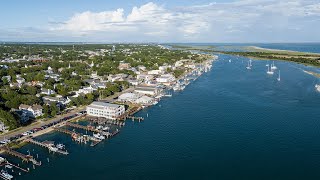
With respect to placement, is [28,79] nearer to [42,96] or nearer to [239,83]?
[42,96]

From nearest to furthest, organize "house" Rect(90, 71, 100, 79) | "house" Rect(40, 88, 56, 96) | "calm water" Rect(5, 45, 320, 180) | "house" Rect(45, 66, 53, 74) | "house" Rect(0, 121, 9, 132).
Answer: "calm water" Rect(5, 45, 320, 180)
"house" Rect(0, 121, 9, 132)
"house" Rect(40, 88, 56, 96)
"house" Rect(90, 71, 100, 79)
"house" Rect(45, 66, 53, 74)

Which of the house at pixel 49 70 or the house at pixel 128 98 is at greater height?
the house at pixel 49 70

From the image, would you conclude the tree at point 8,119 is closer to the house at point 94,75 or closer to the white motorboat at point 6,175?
the white motorboat at point 6,175

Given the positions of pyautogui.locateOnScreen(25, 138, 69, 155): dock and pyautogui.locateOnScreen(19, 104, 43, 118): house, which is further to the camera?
pyautogui.locateOnScreen(19, 104, 43, 118): house

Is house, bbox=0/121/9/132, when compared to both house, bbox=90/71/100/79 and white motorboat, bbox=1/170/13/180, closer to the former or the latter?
white motorboat, bbox=1/170/13/180

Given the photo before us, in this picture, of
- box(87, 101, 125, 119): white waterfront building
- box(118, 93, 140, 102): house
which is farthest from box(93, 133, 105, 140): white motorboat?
box(118, 93, 140, 102): house

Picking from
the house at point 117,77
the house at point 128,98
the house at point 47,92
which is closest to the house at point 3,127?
the house at point 47,92
